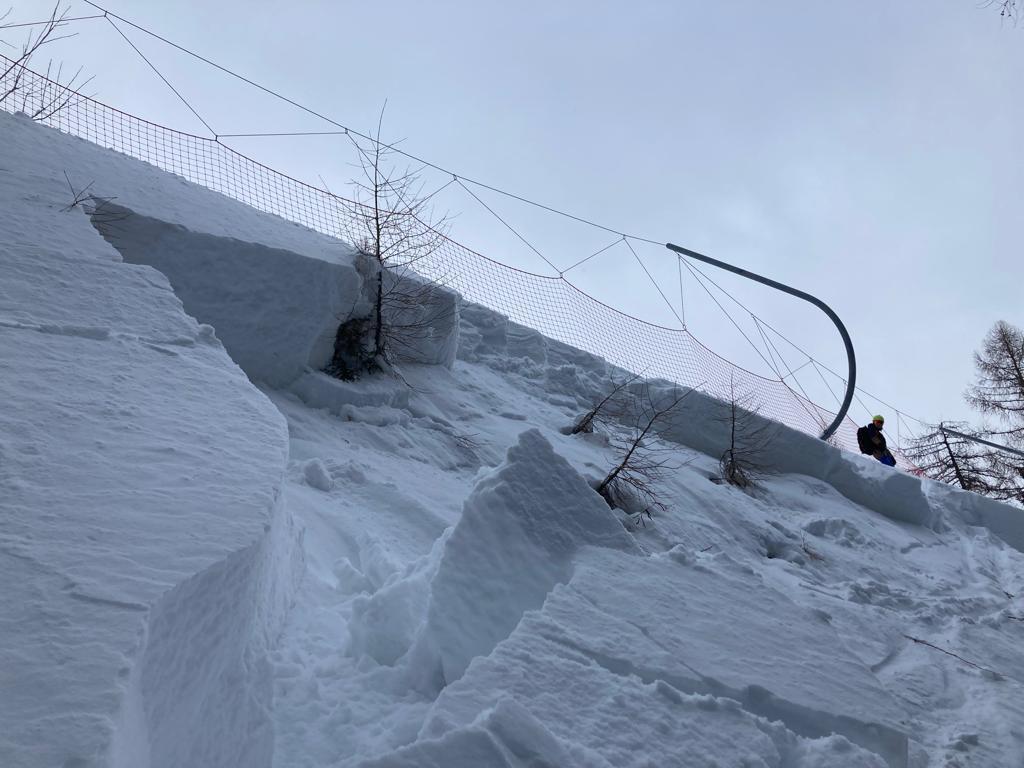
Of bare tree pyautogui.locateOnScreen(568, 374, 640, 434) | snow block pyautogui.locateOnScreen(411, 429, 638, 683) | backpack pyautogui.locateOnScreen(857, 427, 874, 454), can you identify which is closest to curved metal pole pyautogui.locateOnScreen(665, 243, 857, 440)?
backpack pyautogui.locateOnScreen(857, 427, 874, 454)

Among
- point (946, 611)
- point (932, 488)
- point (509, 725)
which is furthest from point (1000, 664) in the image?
point (932, 488)

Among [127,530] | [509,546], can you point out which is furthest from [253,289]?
[127,530]

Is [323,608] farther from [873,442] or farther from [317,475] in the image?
[873,442]

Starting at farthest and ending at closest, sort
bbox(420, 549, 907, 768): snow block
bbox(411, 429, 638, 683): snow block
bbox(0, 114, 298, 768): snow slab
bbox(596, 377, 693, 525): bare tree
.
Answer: bbox(596, 377, 693, 525): bare tree < bbox(411, 429, 638, 683): snow block < bbox(420, 549, 907, 768): snow block < bbox(0, 114, 298, 768): snow slab

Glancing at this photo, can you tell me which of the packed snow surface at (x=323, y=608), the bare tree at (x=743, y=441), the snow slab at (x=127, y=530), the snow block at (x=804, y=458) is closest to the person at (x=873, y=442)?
the snow block at (x=804, y=458)

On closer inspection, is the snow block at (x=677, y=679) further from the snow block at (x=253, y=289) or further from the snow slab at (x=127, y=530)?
the snow block at (x=253, y=289)

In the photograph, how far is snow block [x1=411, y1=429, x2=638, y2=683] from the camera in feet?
7.39

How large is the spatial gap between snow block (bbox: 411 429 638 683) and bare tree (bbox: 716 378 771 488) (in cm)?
528

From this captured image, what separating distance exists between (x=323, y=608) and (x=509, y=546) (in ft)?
2.46

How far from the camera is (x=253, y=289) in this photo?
5.38m

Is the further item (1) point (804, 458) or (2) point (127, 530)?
(1) point (804, 458)

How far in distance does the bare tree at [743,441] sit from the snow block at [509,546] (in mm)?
5282

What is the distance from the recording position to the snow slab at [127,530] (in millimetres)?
1367

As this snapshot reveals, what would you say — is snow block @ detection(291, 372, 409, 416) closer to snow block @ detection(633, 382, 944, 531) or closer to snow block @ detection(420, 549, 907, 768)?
snow block @ detection(420, 549, 907, 768)
